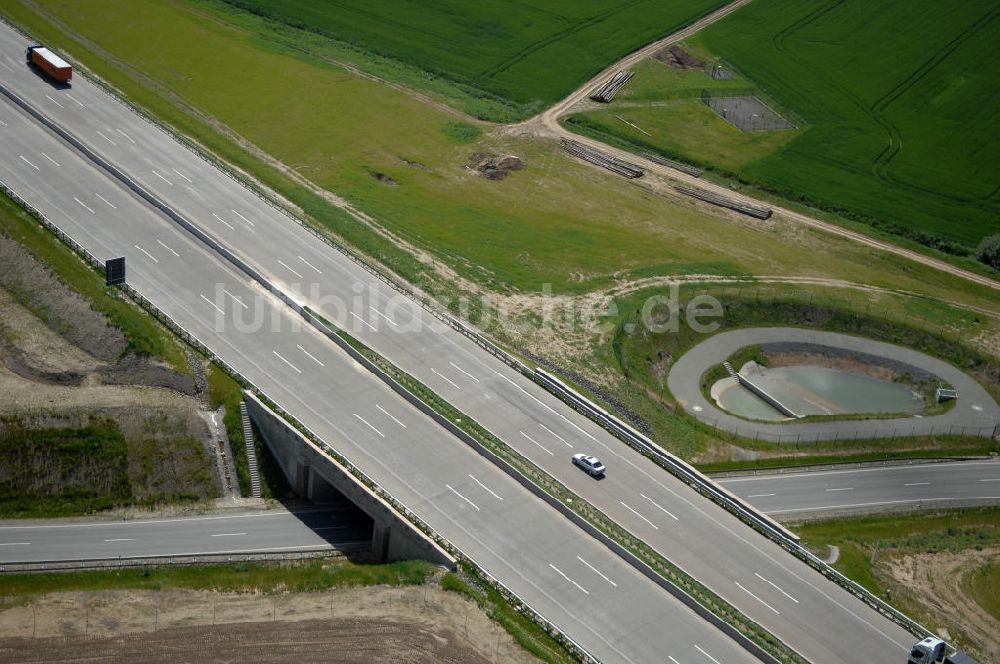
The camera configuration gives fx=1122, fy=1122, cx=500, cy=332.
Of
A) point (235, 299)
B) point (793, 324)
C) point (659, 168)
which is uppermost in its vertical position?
point (659, 168)

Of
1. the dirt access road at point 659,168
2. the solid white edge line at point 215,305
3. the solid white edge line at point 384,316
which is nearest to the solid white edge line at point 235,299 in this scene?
the solid white edge line at point 215,305

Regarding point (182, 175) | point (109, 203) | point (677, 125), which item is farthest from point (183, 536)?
point (677, 125)

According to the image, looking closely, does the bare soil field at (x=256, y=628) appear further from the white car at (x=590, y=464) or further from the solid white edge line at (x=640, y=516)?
the white car at (x=590, y=464)

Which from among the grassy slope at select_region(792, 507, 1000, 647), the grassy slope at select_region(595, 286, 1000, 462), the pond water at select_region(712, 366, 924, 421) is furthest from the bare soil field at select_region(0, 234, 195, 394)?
the grassy slope at select_region(792, 507, 1000, 647)

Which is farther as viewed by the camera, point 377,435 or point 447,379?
point 447,379

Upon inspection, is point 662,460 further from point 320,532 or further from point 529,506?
point 320,532

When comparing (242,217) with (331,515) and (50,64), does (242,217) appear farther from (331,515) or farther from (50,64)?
(331,515)

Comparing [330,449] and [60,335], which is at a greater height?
[60,335]
